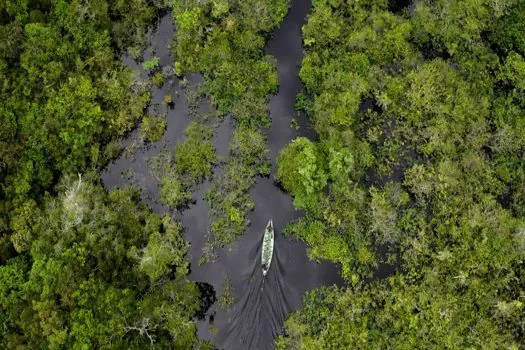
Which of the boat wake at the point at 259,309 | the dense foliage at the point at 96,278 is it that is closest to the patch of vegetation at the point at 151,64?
the dense foliage at the point at 96,278

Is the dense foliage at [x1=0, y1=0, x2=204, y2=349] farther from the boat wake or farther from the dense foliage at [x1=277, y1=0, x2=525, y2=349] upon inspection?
the dense foliage at [x1=277, y1=0, x2=525, y2=349]

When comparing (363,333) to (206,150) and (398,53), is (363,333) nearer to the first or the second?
(206,150)

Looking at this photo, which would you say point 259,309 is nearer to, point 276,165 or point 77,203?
point 276,165

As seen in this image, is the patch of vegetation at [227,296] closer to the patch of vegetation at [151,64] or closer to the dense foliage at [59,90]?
the dense foliage at [59,90]

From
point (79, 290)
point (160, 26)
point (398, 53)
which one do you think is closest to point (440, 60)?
point (398, 53)

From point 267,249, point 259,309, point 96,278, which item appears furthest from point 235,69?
point 96,278
